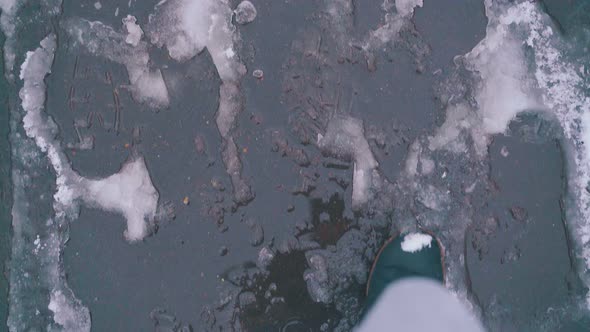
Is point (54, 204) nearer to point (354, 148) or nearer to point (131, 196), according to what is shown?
point (131, 196)

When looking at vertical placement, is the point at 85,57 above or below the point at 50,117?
above

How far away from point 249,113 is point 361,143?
488 mm

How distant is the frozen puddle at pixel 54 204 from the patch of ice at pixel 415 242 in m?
1.06

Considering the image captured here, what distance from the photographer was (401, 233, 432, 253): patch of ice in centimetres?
209

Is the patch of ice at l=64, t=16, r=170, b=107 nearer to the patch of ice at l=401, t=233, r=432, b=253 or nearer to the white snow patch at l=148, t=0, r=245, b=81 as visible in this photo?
the white snow patch at l=148, t=0, r=245, b=81

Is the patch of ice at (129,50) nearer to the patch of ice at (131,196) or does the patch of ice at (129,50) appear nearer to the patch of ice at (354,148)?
the patch of ice at (131,196)

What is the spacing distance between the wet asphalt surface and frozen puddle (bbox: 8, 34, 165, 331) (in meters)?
0.05

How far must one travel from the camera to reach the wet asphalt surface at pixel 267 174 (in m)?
2.13

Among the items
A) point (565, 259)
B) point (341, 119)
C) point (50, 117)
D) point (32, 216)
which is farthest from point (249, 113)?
point (565, 259)

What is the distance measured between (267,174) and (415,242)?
2.22 feet

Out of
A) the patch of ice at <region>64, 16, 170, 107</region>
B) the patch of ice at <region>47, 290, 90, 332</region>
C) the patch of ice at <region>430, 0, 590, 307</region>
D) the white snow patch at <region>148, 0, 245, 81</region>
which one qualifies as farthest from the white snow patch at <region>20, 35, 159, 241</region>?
the patch of ice at <region>430, 0, 590, 307</region>

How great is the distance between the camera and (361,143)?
6.99ft

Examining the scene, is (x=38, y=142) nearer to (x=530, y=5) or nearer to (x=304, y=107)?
(x=304, y=107)

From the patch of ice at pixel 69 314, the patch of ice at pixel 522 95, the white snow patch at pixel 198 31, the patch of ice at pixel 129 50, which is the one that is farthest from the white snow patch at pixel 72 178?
the patch of ice at pixel 522 95
